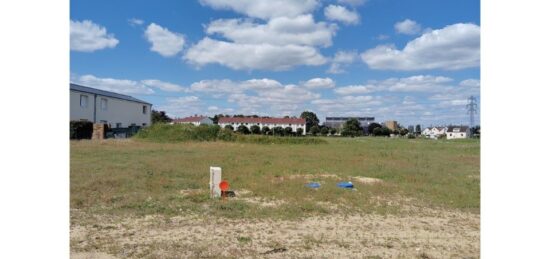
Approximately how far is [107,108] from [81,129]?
17.5 ft

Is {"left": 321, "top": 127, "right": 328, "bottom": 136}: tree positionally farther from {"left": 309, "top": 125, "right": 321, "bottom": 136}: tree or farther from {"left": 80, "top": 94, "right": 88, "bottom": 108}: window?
{"left": 80, "top": 94, "right": 88, "bottom": 108}: window

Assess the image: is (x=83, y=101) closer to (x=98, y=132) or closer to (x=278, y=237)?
(x=98, y=132)

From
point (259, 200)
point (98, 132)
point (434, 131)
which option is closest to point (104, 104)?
point (98, 132)

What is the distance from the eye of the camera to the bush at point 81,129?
19.7m

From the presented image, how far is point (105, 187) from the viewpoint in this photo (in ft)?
20.9

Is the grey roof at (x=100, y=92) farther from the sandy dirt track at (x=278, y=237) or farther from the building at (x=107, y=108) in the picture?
the sandy dirt track at (x=278, y=237)

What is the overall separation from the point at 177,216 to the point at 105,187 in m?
2.54

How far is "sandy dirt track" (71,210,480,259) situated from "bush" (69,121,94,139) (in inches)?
685

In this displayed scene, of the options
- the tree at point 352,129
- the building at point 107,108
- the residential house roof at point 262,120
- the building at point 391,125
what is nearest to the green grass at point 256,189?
the building at point 107,108

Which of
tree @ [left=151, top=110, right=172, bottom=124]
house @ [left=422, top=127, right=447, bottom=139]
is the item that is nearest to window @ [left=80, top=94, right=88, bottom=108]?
tree @ [left=151, top=110, right=172, bottom=124]
